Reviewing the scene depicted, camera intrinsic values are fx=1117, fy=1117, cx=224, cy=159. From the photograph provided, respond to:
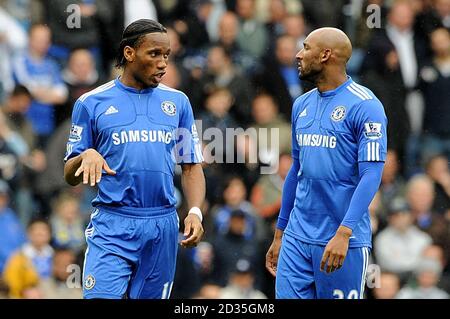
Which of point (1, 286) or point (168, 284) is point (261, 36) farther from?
point (168, 284)

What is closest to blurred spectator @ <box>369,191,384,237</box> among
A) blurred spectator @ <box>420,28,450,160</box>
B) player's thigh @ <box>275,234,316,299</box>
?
blurred spectator @ <box>420,28,450,160</box>

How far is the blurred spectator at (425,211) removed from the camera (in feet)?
41.2

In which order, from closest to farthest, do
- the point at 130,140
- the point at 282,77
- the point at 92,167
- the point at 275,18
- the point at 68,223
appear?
the point at 92,167 → the point at 130,140 → the point at 68,223 → the point at 282,77 → the point at 275,18

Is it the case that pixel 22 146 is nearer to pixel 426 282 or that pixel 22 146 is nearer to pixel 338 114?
pixel 426 282

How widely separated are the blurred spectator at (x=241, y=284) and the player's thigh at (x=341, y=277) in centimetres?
409

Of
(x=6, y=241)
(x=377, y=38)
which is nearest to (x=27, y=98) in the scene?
(x=6, y=241)

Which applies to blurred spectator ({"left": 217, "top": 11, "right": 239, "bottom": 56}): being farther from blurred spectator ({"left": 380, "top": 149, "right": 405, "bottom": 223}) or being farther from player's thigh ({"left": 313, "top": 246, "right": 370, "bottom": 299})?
player's thigh ({"left": 313, "top": 246, "right": 370, "bottom": 299})

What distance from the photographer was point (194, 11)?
12.8 meters

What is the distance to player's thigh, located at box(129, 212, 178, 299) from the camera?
768 centimetres

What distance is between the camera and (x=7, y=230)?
39.7 feet

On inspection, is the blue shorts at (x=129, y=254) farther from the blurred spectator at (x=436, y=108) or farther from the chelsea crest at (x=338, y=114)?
the blurred spectator at (x=436, y=108)

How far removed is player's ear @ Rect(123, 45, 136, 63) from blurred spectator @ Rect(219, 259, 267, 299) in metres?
4.59

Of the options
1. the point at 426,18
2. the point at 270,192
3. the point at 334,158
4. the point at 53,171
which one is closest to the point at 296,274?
the point at 334,158

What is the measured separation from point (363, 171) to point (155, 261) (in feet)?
5.13
